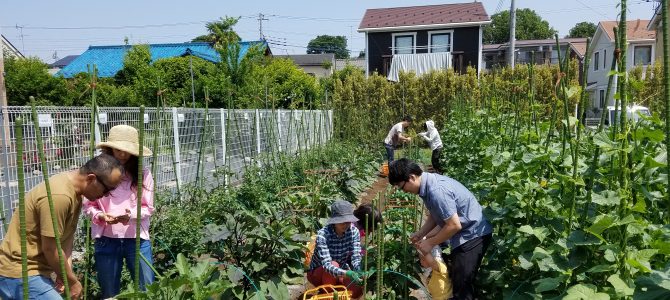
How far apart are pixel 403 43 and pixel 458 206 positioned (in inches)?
1010

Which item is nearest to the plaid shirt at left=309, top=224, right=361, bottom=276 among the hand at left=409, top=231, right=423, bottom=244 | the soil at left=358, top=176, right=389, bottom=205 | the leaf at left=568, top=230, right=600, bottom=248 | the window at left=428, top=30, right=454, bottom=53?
the hand at left=409, top=231, right=423, bottom=244

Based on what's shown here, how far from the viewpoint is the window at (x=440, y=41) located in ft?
90.1

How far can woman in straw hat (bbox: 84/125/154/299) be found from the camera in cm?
326

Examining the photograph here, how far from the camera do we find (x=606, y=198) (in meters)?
2.23

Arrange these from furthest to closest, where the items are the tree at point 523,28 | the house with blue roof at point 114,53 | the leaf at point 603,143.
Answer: the tree at point 523,28, the house with blue roof at point 114,53, the leaf at point 603,143

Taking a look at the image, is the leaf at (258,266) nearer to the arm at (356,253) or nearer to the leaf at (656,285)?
the arm at (356,253)

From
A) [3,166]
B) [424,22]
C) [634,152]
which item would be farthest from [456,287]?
[424,22]

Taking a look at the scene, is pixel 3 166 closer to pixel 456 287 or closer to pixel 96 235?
pixel 96 235

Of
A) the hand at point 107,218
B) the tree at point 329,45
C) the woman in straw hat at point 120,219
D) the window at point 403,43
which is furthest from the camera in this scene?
the tree at point 329,45

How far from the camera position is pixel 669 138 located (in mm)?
1494

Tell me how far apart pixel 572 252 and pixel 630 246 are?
0.23 m

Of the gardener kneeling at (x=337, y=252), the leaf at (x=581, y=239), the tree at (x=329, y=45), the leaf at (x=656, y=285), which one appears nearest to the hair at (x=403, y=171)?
the gardener kneeling at (x=337, y=252)

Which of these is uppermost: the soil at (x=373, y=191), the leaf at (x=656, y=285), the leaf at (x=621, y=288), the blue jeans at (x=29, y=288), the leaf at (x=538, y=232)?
the leaf at (x=656, y=285)

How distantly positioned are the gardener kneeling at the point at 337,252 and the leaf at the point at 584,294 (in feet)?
5.70
